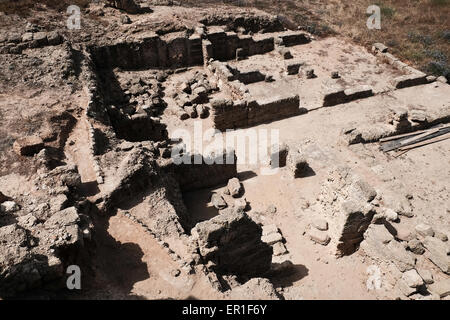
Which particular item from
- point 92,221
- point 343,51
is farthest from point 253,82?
point 92,221

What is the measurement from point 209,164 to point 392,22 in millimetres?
20093

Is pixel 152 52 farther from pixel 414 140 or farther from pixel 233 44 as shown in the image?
pixel 414 140

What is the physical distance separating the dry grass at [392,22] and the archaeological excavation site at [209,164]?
180cm

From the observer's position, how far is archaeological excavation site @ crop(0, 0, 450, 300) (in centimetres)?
674

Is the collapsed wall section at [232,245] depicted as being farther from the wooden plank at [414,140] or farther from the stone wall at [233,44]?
the stone wall at [233,44]

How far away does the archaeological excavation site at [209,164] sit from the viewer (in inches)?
265

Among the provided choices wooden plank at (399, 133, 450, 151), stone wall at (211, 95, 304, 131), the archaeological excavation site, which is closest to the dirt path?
the archaeological excavation site

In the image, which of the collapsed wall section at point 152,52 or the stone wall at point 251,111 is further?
the collapsed wall section at point 152,52

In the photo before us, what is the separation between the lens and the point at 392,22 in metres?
23.7

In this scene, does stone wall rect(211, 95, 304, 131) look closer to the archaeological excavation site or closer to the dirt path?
the archaeological excavation site

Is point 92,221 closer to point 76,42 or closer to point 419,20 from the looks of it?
point 76,42

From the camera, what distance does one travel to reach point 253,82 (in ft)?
57.2

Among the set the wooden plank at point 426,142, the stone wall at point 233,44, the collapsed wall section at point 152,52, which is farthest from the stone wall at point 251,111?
the collapsed wall section at point 152,52
